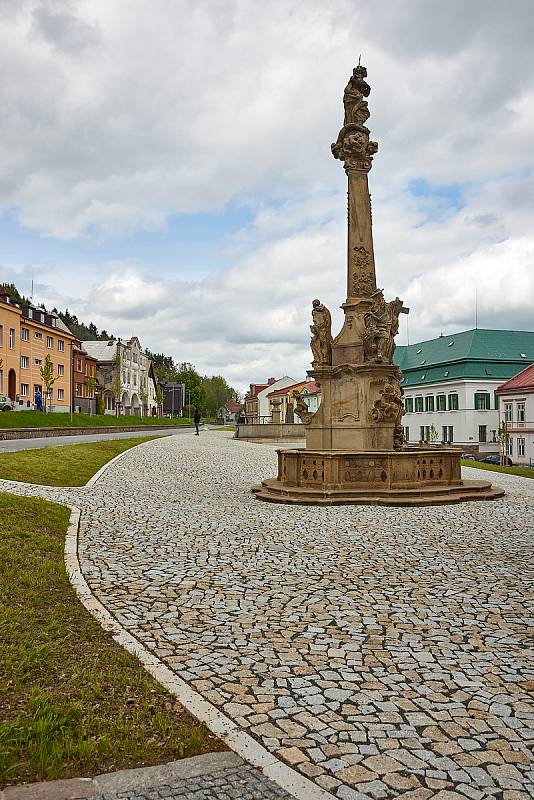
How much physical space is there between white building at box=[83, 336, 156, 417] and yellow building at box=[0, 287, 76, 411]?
48.1ft

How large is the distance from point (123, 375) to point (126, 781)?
3879 inches

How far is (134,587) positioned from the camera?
7484mm

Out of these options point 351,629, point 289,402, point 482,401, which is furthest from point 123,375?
point 351,629

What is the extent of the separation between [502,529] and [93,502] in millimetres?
8526

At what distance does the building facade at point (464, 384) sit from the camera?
6725 cm

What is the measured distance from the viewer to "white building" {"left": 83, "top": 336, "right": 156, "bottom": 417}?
94.6m

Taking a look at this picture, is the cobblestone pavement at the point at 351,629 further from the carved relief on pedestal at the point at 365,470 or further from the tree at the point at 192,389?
the tree at the point at 192,389

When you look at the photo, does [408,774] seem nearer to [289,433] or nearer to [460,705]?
[460,705]

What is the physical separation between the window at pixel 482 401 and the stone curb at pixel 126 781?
67.6 meters

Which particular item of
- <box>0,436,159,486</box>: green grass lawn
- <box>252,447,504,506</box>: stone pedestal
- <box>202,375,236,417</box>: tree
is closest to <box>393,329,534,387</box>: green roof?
<box>0,436,159,486</box>: green grass lawn

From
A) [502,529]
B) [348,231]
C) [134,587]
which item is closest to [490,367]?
[348,231]

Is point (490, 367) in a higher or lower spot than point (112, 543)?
higher

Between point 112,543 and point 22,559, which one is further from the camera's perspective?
point 112,543

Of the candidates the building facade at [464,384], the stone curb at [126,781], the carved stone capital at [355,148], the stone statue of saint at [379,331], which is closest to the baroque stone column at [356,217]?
the carved stone capital at [355,148]
